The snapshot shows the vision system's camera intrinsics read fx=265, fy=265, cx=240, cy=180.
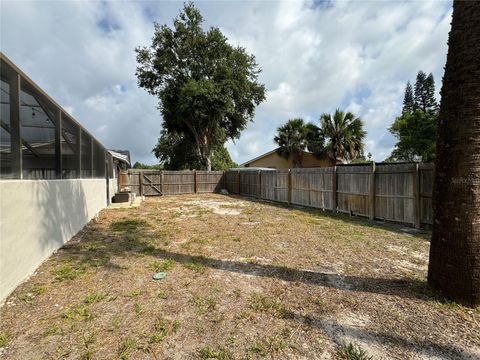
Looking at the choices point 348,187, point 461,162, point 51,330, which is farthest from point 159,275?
point 348,187

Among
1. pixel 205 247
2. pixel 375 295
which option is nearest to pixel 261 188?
pixel 205 247

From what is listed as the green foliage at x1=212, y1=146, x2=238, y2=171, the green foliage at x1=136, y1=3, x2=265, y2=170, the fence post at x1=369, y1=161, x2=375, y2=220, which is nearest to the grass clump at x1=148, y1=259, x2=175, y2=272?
the fence post at x1=369, y1=161, x2=375, y2=220

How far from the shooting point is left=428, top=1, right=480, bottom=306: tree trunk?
8.60 ft

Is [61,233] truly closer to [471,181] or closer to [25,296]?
[25,296]

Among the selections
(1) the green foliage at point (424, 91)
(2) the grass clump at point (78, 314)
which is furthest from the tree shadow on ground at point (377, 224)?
(1) the green foliage at point (424, 91)

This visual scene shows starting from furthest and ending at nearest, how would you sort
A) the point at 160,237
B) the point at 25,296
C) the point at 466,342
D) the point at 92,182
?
the point at 92,182 → the point at 160,237 → the point at 25,296 → the point at 466,342

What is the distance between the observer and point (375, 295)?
3160 millimetres

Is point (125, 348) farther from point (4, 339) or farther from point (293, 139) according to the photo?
point (293, 139)

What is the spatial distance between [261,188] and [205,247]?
10.2 metres

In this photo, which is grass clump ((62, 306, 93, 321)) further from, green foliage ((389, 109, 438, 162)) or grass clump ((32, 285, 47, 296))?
green foliage ((389, 109, 438, 162))

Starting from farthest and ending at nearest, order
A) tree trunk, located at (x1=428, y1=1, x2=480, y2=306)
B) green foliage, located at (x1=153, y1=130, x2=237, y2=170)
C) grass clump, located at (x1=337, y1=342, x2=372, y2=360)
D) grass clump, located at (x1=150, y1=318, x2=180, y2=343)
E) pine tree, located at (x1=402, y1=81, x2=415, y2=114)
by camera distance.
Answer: pine tree, located at (x1=402, y1=81, x2=415, y2=114) < green foliage, located at (x1=153, y1=130, x2=237, y2=170) < tree trunk, located at (x1=428, y1=1, x2=480, y2=306) < grass clump, located at (x1=150, y1=318, x2=180, y2=343) < grass clump, located at (x1=337, y1=342, x2=372, y2=360)

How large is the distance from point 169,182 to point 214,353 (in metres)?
16.5

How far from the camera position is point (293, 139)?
958 inches

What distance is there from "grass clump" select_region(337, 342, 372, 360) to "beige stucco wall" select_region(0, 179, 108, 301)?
359cm
